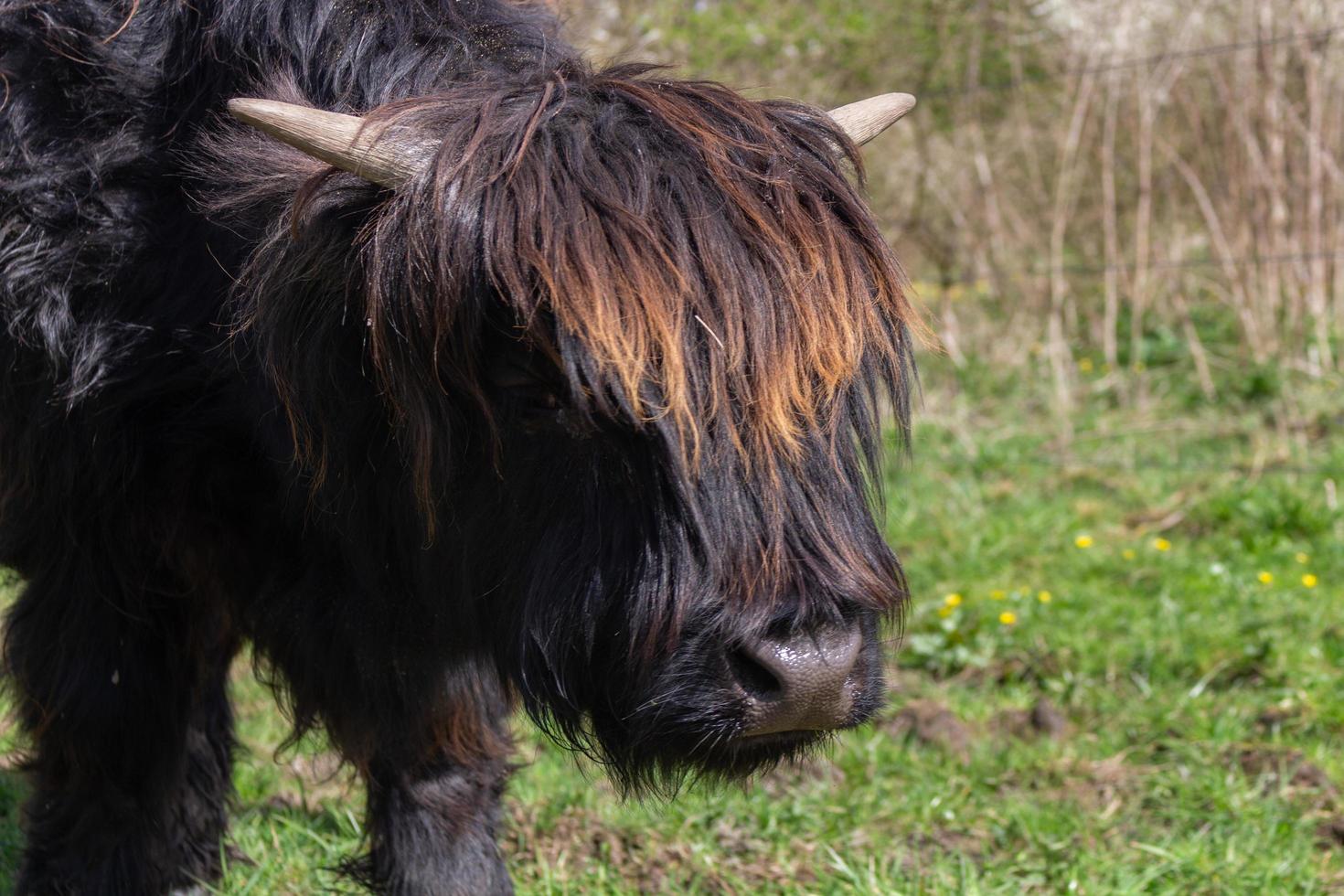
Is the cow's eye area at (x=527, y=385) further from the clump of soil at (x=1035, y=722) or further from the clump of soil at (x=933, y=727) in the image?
the clump of soil at (x=1035, y=722)

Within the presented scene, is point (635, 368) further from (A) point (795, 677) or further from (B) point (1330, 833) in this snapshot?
(B) point (1330, 833)

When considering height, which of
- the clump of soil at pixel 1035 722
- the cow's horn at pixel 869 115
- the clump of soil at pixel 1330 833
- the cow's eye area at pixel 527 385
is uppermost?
the cow's horn at pixel 869 115

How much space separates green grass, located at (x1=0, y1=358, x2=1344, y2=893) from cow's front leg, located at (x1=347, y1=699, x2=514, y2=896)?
28 cm

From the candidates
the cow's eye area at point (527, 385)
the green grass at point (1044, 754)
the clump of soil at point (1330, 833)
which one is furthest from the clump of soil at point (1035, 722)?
the cow's eye area at point (527, 385)

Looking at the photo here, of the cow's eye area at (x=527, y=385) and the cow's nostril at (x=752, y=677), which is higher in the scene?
the cow's eye area at (x=527, y=385)

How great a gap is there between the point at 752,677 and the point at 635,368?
0.48 metres

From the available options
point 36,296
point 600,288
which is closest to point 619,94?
point 600,288

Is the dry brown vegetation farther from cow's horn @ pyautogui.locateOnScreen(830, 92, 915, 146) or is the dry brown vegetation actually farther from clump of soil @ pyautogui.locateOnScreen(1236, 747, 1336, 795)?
cow's horn @ pyautogui.locateOnScreen(830, 92, 915, 146)

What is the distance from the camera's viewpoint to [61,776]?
2979 mm

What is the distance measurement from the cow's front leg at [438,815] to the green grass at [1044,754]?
0.91ft

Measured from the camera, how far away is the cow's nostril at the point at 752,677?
2.01 metres

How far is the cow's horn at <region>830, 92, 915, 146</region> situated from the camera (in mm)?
2631

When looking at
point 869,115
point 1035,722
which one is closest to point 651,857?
point 1035,722

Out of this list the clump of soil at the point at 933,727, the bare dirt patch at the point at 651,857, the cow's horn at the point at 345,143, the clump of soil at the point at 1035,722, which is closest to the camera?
the cow's horn at the point at 345,143
